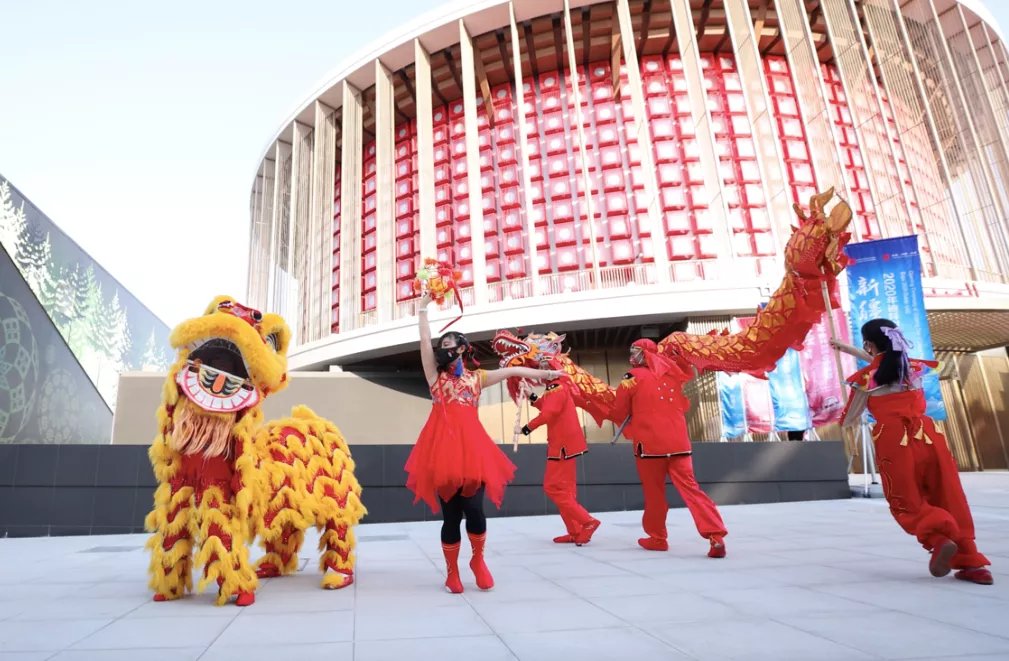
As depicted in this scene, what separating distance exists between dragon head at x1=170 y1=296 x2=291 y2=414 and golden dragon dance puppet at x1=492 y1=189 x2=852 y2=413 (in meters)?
2.32

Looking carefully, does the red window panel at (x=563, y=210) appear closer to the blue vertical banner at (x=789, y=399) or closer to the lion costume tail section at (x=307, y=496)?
the blue vertical banner at (x=789, y=399)

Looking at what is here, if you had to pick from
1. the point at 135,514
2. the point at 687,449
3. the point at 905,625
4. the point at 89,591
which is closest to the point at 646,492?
the point at 687,449

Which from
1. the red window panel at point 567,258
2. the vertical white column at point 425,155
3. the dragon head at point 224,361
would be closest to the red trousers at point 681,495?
the dragon head at point 224,361

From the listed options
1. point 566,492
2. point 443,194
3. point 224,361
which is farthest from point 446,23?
point 224,361

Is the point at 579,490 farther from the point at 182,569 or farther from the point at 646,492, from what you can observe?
the point at 182,569

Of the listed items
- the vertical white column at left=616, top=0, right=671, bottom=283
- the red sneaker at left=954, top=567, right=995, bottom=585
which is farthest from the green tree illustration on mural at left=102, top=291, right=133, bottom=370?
the red sneaker at left=954, top=567, right=995, bottom=585

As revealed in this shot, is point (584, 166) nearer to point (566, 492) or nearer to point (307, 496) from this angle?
point (566, 492)

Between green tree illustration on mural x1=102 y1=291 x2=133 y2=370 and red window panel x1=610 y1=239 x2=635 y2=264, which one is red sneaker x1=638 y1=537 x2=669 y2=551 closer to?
red window panel x1=610 y1=239 x2=635 y2=264

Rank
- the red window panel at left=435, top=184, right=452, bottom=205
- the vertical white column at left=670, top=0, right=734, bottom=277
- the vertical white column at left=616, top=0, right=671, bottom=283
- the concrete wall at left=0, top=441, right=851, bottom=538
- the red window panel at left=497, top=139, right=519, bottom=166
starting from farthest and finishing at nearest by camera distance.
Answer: the red window panel at left=435, top=184, right=452, bottom=205 < the red window panel at left=497, top=139, right=519, bottom=166 < the vertical white column at left=616, top=0, right=671, bottom=283 < the vertical white column at left=670, top=0, right=734, bottom=277 < the concrete wall at left=0, top=441, right=851, bottom=538

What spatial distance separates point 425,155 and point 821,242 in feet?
45.0

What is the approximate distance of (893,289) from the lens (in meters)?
11.4

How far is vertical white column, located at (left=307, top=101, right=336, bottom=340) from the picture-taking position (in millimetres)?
18172

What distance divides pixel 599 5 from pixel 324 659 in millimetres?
18144

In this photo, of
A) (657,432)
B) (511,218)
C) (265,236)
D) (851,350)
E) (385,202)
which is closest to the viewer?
(851,350)
